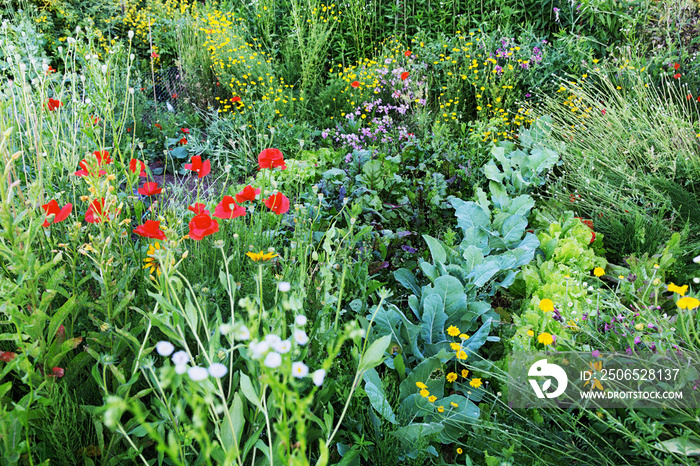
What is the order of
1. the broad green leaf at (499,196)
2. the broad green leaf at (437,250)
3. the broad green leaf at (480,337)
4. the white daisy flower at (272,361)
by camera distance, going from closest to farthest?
the white daisy flower at (272,361) < the broad green leaf at (480,337) < the broad green leaf at (437,250) < the broad green leaf at (499,196)

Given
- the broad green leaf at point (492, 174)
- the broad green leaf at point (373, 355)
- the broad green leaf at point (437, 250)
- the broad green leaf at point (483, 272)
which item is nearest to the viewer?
the broad green leaf at point (373, 355)

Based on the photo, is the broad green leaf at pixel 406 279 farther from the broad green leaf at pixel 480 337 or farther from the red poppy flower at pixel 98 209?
the red poppy flower at pixel 98 209

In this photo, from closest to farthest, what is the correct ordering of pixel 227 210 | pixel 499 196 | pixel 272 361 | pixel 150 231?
pixel 272 361 → pixel 150 231 → pixel 227 210 → pixel 499 196

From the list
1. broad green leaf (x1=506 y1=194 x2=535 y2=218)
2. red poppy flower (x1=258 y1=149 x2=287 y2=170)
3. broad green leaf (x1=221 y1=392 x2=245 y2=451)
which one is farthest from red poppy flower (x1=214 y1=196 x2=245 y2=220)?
broad green leaf (x1=506 y1=194 x2=535 y2=218)

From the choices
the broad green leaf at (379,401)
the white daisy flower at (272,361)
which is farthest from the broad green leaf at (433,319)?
the white daisy flower at (272,361)

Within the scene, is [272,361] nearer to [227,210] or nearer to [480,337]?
[227,210]

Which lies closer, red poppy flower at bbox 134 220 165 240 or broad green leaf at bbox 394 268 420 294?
red poppy flower at bbox 134 220 165 240

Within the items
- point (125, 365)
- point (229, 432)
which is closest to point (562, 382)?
point (229, 432)

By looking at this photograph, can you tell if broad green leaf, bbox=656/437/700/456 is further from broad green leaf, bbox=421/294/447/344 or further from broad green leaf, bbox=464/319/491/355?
broad green leaf, bbox=421/294/447/344

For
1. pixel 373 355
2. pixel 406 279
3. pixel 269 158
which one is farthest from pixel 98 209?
pixel 406 279

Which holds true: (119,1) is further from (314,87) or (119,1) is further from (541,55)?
(541,55)

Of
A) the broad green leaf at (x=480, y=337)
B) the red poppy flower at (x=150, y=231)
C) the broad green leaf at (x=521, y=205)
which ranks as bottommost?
the broad green leaf at (x=480, y=337)

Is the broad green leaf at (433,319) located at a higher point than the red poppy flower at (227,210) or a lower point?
lower

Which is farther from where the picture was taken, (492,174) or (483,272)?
(492,174)
